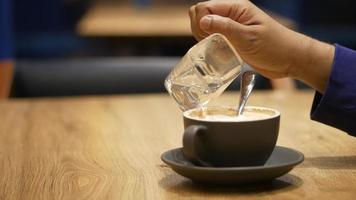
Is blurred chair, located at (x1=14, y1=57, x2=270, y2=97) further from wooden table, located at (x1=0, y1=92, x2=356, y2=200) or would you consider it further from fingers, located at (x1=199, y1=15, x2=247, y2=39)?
fingers, located at (x1=199, y1=15, x2=247, y2=39)

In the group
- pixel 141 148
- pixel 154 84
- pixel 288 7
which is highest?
pixel 141 148

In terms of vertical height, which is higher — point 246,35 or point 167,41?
point 246,35

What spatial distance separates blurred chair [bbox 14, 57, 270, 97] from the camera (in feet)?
6.20

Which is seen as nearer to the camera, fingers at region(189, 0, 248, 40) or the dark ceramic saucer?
the dark ceramic saucer

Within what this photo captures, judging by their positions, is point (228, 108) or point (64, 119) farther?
point (64, 119)

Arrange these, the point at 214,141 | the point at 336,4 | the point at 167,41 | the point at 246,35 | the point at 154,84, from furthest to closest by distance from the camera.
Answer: the point at 336,4, the point at 167,41, the point at 154,84, the point at 246,35, the point at 214,141

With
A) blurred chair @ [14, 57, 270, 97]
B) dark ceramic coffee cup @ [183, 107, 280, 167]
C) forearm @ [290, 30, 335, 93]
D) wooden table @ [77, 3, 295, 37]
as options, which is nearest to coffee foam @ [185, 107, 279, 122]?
dark ceramic coffee cup @ [183, 107, 280, 167]

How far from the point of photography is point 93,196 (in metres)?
0.85

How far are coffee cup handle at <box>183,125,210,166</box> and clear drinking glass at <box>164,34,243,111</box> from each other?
0.32ft

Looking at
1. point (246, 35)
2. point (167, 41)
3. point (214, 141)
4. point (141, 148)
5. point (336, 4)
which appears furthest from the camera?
point (336, 4)

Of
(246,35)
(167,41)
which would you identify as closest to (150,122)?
(246,35)

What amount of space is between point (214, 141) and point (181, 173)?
2.3 inches

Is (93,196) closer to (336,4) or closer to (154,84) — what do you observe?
(154,84)

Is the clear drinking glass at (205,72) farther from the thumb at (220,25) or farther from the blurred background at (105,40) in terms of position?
the blurred background at (105,40)
